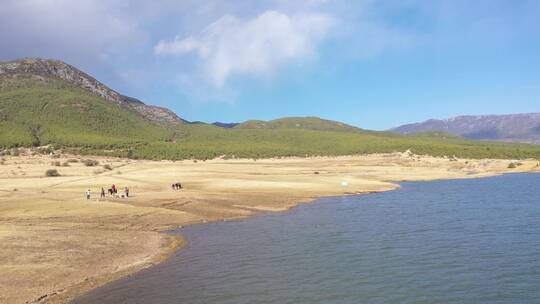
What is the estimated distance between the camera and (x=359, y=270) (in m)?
25.5

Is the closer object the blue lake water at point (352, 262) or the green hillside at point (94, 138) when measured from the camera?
the blue lake water at point (352, 262)

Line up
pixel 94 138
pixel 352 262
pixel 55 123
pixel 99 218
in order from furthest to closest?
1. pixel 55 123
2. pixel 94 138
3. pixel 99 218
4. pixel 352 262

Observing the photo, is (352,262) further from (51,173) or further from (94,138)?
(94,138)

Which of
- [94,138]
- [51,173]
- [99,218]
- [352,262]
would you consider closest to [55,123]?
[94,138]

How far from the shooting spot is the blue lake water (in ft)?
72.2

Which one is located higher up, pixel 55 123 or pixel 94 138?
pixel 55 123

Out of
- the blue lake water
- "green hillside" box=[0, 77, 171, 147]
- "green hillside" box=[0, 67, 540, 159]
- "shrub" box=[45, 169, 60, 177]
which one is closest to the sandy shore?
the blue lake water

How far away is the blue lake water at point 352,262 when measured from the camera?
866 inches

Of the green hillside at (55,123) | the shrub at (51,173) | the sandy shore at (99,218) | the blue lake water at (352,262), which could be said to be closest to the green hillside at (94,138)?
the green hillside at (55,123)

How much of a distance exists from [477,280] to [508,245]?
860 centimetres

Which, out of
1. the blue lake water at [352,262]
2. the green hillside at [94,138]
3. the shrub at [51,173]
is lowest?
the blue lake water at [352,262]

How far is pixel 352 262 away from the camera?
27094 millimetres

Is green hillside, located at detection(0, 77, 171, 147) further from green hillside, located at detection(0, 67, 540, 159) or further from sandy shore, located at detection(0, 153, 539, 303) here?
sandy shore, located at detection(0, 153, 539, 303)

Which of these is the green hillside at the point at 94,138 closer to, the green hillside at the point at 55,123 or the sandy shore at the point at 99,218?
the green hillside at the point at 55,123
